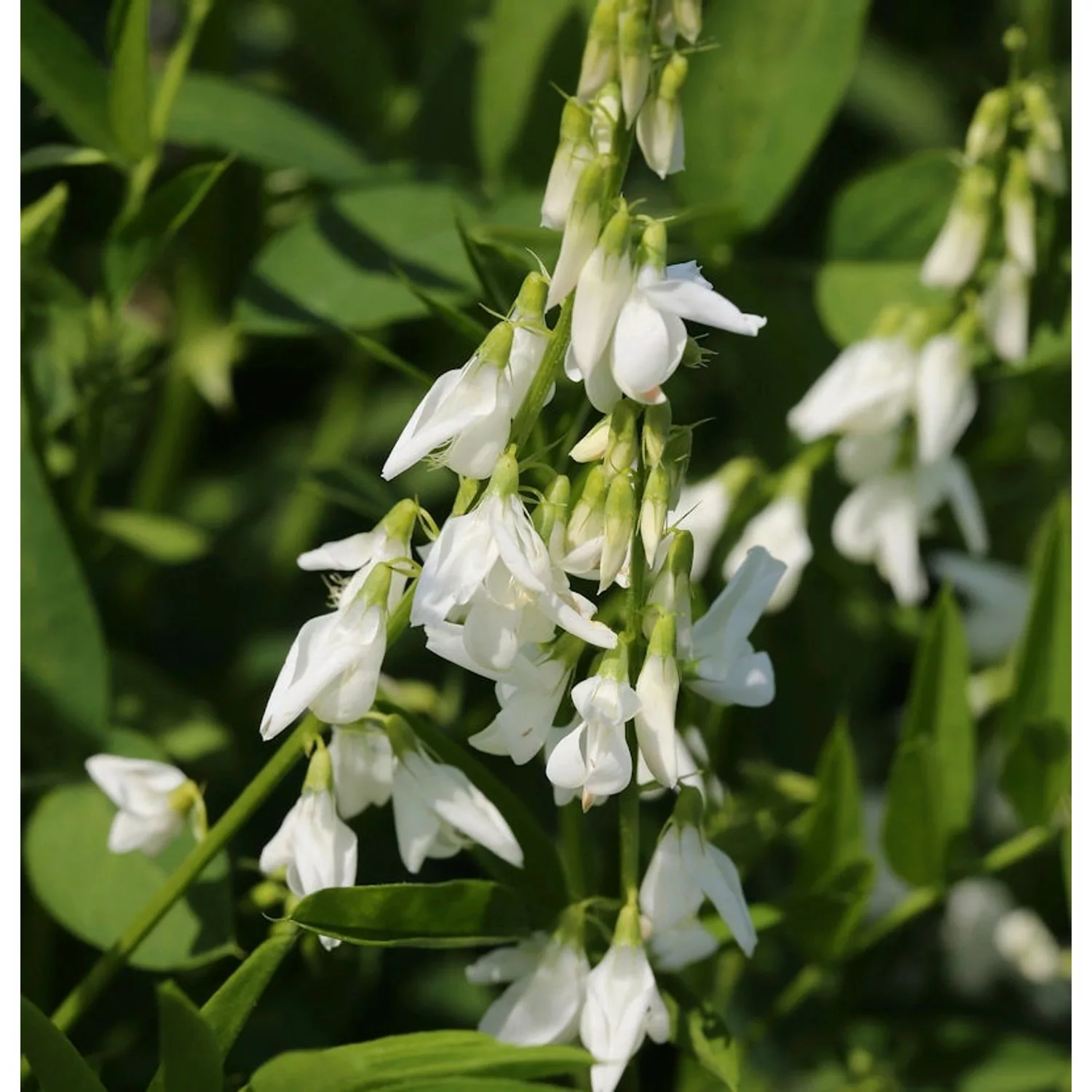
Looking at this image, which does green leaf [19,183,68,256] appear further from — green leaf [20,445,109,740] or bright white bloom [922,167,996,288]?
bright white bloom [922,167,996,288]

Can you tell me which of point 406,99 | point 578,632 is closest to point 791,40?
point 406,99

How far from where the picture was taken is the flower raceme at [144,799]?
2.20ft

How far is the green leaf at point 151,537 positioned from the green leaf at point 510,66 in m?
0.31

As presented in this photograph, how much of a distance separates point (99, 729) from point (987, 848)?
681 millimetres

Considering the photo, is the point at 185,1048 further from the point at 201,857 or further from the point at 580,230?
the point at 580,230

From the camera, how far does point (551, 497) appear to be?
1.82ft

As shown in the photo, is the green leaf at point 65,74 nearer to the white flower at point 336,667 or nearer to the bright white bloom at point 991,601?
the white flower at point 336,667

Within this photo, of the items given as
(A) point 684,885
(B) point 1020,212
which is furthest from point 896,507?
(A) point 684,885

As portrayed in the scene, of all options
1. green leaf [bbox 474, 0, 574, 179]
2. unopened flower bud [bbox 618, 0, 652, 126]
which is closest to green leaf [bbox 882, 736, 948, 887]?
unopened flower bud [bbox 618, 0, 652, 126]

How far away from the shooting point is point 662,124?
0.61 meters

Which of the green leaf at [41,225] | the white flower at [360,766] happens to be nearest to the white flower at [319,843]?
the white flower at [360,766]

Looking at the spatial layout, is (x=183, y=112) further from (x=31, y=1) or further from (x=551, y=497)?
(x=551, y=497)

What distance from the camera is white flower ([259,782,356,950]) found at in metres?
0.61

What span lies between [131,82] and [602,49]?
31 cm
